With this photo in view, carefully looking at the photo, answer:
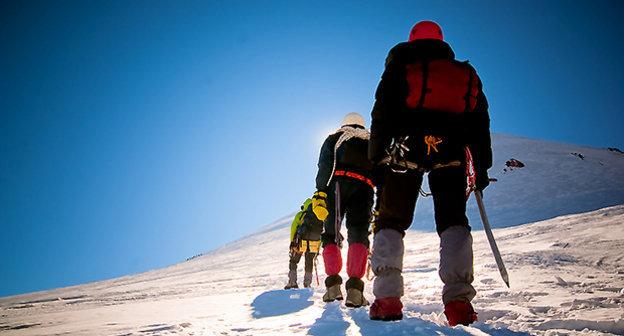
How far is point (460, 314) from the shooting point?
1836 mm

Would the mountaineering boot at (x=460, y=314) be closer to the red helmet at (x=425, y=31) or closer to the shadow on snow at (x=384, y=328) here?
the shadow on snow at (x=384, y=328)

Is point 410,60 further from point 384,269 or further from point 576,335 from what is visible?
point 576,335

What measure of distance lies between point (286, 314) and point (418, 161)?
5.47ft

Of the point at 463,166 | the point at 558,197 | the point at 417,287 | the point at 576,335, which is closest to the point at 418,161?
the point at 463,166

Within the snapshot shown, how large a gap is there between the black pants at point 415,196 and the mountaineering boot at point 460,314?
484 mm

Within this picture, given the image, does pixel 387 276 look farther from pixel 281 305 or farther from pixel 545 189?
pixel 545 189

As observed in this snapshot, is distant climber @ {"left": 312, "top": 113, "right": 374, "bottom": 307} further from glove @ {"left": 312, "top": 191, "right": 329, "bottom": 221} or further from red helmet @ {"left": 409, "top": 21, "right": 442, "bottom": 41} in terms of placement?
red helmet @ {"left": 409, "top": 21, "right": 442, "bottom": 41}

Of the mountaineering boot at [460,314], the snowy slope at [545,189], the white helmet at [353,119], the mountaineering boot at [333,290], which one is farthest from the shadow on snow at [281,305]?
the snowy slope at [545,189]

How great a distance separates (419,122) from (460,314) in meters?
1.30

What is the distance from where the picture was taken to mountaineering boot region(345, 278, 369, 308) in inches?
103

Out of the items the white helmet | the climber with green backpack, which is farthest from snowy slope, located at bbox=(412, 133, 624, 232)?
the white helmet

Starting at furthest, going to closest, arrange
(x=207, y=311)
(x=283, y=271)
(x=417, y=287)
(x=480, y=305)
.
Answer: (x=283, y=271)
(x=417, y=287)
(x=207, y=311)
(x=480, y=305)

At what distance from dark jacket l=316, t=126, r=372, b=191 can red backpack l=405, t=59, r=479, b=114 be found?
1.31 m

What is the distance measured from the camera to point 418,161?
221cm
